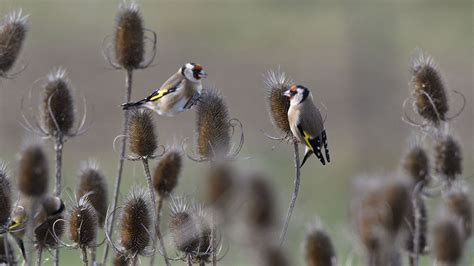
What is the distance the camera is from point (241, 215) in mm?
4230

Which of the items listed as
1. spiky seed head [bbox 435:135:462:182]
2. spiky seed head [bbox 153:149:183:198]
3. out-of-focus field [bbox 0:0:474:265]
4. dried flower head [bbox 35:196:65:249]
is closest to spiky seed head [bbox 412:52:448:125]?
spiky seed head [bbox 435:135:462:182]

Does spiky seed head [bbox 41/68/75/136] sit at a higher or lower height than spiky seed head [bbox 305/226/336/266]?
higher

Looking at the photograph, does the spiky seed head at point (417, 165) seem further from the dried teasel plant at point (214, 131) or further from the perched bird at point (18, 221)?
the perched bird at point (18, 221)

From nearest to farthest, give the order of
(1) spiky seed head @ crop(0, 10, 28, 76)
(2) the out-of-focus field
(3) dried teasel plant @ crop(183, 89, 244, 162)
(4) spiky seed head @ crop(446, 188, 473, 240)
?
(3) dried teasel plant @ crop(183, 89, 244, 162), (4) spiky seed head @ crop(446, 188, 473, 240), (1) spiky seed head @ crop(0, 10, 28, 76), (2) the out-of-focus field

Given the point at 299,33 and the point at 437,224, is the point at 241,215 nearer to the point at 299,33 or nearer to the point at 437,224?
the point at 437,224

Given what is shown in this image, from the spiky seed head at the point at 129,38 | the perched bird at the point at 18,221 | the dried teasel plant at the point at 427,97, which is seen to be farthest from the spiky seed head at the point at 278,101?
the perched bird at the point at 18,221

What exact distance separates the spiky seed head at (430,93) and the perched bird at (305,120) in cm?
71

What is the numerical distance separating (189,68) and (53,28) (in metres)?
25.9

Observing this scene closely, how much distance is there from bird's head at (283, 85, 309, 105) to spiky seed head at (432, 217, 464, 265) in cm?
172

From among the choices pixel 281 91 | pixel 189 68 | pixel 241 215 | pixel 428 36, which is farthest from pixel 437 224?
pixel 428 36

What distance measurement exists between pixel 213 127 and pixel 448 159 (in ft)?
5.95

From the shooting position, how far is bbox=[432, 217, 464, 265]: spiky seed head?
4.55 m

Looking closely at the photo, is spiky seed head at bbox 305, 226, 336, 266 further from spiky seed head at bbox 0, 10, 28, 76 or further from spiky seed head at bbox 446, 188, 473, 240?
spiky seed head at bbox 0, 10, 28, 76

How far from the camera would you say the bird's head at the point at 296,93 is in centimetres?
607
